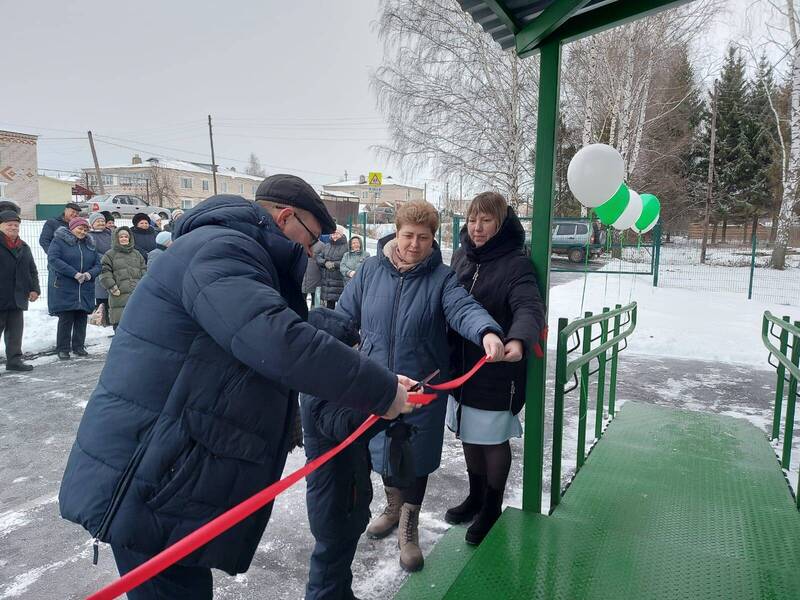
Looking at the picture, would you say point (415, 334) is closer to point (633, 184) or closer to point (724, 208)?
point (633, 184)

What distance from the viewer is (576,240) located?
1789 cm

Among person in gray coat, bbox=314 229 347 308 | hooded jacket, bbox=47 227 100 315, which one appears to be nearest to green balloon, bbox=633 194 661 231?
person in gray coat, bbox=314 229 347 308

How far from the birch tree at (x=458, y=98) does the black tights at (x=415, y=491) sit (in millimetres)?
12950

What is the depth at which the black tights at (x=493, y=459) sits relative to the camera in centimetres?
259

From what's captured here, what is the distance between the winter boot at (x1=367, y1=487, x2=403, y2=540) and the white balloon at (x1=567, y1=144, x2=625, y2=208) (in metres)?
3.87

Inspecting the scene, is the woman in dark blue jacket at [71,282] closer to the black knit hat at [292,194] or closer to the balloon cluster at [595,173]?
the balloon cluster at [595,173]

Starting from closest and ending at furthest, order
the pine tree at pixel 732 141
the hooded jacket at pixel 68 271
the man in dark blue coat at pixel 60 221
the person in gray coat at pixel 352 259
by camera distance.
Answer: the hooded jacket at pixel 68 271 < the man in dark blue coat at pixel 60 221 < the person in gray coat at pixel 352 259 < the pine tree at pixel 732 141

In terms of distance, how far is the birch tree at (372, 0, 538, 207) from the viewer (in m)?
13.9

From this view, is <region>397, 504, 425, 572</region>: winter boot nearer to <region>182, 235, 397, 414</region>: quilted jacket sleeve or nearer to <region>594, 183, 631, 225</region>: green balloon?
<region>182, 235, 397, 414</region>: quilted jacket sleeve

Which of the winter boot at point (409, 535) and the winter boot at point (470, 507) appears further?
the winter boot at point (470, 507)

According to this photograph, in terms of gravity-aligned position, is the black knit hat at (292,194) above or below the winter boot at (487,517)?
above

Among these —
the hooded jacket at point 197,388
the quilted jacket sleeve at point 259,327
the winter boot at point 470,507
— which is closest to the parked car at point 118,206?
the winter boot at point 470,507

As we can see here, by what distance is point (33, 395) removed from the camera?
16.8 feet

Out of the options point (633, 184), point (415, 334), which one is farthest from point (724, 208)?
point (415, 334)
